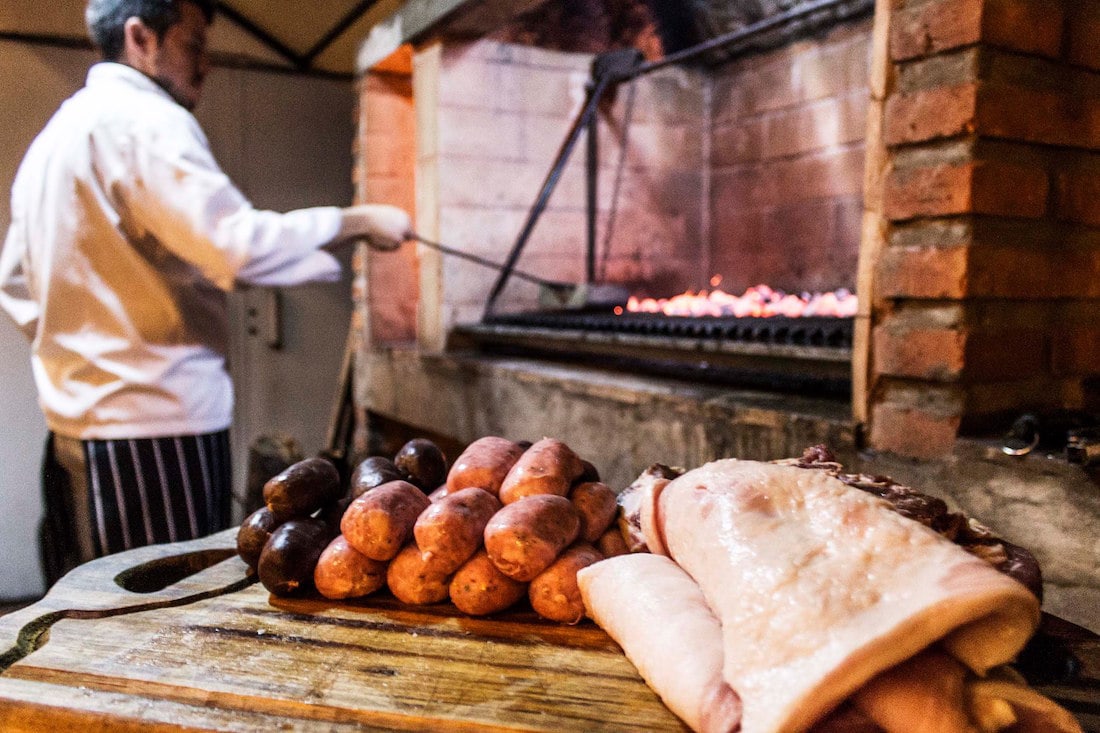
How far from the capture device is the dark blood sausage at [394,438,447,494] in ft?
6.45

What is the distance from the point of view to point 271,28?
6242mm

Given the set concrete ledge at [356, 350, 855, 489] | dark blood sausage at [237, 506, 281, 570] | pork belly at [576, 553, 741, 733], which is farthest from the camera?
concrete ledge at [356, 350, 855, 489]

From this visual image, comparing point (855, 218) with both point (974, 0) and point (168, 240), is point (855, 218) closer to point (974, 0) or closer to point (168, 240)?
point (974, 0)

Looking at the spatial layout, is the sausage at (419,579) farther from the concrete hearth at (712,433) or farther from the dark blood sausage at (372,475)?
the concrete hearth at (712,433)

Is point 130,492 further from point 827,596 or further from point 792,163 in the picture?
point 792,163

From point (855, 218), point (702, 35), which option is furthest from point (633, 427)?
point (702, 35)

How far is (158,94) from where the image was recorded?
315cm

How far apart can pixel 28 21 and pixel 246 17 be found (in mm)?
1463

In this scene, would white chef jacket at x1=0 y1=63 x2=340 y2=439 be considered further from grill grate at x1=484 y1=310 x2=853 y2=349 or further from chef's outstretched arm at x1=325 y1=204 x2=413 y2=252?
grill grate at x1=484 y1=310 x2=853 y2=349

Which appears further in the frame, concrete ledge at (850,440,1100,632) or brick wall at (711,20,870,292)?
brick wall at (711,20,870,292)

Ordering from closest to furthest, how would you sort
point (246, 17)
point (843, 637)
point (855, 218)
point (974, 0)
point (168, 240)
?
point (843, 637), point (974, 0), point (168, 240), point (855, 218), point (246, 17)

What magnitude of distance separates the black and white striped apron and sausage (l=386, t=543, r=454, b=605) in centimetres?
192

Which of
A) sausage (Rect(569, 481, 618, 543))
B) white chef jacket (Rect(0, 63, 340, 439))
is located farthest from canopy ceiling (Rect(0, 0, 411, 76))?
sausage (Rect(569, 481, 618, 543))

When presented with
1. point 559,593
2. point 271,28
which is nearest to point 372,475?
point 559,593
